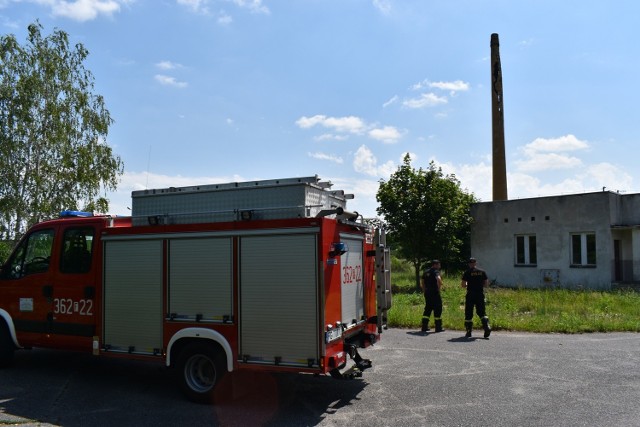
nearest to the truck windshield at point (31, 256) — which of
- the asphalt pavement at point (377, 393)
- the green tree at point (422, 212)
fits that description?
the asphalt pavement at point (377, 393)

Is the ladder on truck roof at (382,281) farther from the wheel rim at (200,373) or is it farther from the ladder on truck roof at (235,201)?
the wheel rim at (200,373)

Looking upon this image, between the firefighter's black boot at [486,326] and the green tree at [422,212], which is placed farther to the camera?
the green tree at [422,212]

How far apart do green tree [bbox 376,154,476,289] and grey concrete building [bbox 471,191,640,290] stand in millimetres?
1895

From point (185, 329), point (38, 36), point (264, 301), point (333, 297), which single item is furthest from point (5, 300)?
point (38, 36)

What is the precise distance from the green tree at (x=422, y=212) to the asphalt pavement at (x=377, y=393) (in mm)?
12351

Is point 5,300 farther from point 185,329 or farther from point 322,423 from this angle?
point 322,423

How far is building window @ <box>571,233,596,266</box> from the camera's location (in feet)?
65.5

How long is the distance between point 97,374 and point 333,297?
4.30m

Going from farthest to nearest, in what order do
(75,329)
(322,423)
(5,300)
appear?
(5,300) → (75,329) → (322,423)

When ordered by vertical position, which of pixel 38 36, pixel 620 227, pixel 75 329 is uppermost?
pixel 38 36

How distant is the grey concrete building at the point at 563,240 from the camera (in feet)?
63.7

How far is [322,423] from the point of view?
17.6 feet

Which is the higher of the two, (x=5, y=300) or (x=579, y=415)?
(x=5, y=300)

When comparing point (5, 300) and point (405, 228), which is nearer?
point (5, 300)
